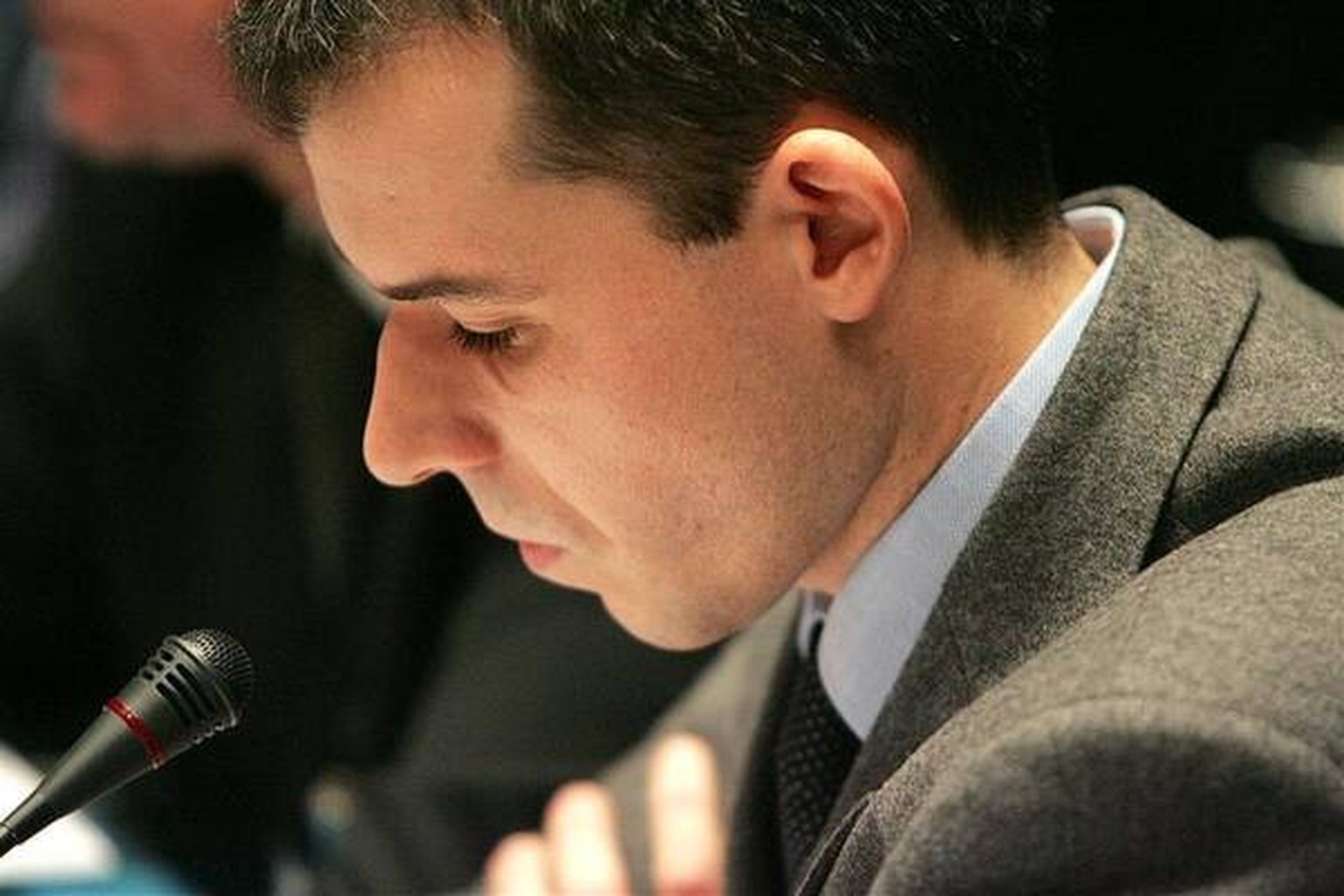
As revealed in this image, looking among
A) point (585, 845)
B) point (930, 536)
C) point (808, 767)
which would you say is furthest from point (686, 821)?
point (930, 536)

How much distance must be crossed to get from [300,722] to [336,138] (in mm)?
1118

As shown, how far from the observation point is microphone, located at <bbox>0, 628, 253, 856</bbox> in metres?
0.89

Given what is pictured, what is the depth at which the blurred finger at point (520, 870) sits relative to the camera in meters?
1.44

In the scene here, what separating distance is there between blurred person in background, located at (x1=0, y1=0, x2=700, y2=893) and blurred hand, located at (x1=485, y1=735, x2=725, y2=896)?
0.30 m

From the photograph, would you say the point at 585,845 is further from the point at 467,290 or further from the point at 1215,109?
the point at 1215,109

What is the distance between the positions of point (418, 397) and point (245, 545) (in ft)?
3.41

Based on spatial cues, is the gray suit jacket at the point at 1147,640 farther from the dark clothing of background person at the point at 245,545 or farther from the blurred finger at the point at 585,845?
the dark clothing of background person at the point at 245,545

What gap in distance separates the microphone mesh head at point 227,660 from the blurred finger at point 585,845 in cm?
52

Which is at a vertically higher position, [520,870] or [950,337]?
[950,337]

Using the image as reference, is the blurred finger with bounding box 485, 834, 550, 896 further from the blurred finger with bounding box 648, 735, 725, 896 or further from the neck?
the neck

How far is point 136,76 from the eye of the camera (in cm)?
216

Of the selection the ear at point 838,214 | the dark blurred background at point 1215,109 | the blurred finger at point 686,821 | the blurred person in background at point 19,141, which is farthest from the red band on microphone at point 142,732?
the blurred person in background at point 19,141

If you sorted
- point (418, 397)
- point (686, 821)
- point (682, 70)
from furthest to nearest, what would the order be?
point (686, 821)
point (418, 397)
point (682, 70)

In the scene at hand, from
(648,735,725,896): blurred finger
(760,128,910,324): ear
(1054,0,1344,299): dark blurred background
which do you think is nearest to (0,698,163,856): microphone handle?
(760,128,910,324): ear
